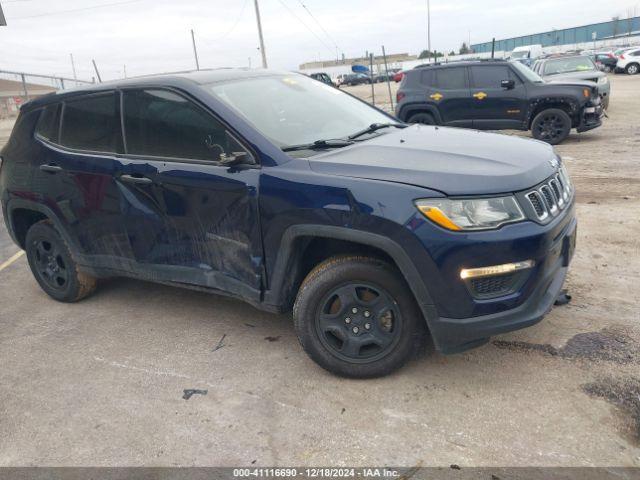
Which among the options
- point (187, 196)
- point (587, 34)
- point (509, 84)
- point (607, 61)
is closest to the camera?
point (187, 196)

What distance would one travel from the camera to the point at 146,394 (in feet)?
10.7

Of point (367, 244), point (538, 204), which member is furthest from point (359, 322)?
point (538, 204)

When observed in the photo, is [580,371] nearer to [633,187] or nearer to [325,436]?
[325,436]

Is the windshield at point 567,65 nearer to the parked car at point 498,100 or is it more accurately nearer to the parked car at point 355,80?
the parked car at point 498,100

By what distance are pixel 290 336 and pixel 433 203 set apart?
1.59m

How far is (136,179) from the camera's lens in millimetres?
3693

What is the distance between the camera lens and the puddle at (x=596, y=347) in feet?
10.6

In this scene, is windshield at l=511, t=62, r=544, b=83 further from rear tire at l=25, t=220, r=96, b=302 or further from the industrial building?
the industrial building

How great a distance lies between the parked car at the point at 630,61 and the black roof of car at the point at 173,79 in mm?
34835

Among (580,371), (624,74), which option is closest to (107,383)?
(580,371)

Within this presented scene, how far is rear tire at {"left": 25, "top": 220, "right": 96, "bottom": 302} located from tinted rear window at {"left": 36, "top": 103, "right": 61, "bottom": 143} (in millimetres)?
721

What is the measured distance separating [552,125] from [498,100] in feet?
3.83

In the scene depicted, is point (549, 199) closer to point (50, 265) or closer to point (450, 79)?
point (50, 265)

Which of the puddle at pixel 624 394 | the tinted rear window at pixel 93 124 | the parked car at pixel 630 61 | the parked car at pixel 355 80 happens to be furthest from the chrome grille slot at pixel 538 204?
the parked car at pixel 355 80
